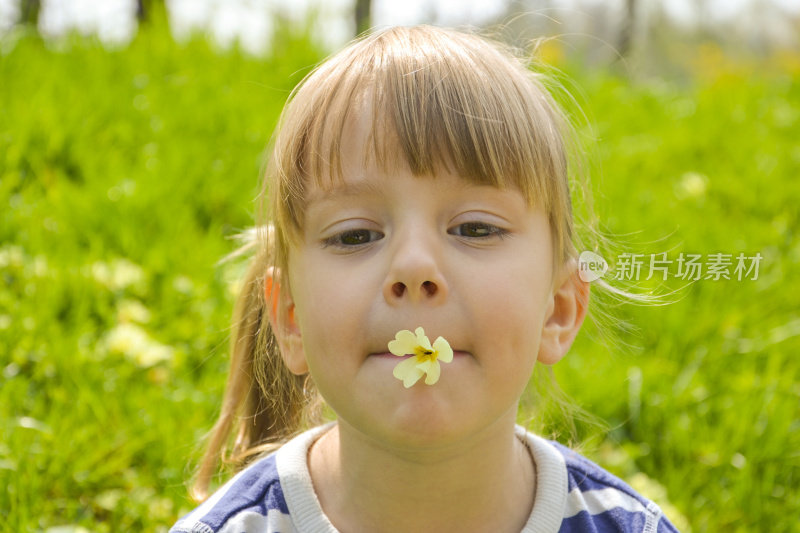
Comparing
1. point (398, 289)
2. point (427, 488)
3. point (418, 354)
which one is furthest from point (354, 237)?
point (427, 488)

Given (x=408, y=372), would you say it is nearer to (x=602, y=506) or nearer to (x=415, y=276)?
(x=415, y=276)

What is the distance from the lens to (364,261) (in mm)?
1266

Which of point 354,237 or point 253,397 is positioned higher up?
point 354,237

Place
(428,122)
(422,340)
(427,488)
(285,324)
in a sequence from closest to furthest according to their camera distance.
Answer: (422,340) → (428,122) → (427,488) → (285,324)

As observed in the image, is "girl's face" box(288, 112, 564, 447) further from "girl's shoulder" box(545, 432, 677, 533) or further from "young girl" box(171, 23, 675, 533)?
"girl's shoulder" box(545, 432, 677, 533)

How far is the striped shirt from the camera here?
145 cm

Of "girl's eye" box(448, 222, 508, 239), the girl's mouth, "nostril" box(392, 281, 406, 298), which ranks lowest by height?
the girl's mouth

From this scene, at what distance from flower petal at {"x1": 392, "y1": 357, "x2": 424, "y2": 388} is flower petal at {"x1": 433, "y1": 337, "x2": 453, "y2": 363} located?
0.03 m

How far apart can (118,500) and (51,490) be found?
0.14 m

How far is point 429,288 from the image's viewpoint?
1.21m

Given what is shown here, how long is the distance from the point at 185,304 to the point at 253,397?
0.80m

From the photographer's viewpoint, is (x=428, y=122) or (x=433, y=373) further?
(x=428, y=122)

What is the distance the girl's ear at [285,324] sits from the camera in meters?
1.50

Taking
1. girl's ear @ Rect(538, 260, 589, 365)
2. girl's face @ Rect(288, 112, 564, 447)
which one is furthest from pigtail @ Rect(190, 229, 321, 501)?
girl's ear @ Rect(538, 260, 589, 365)
